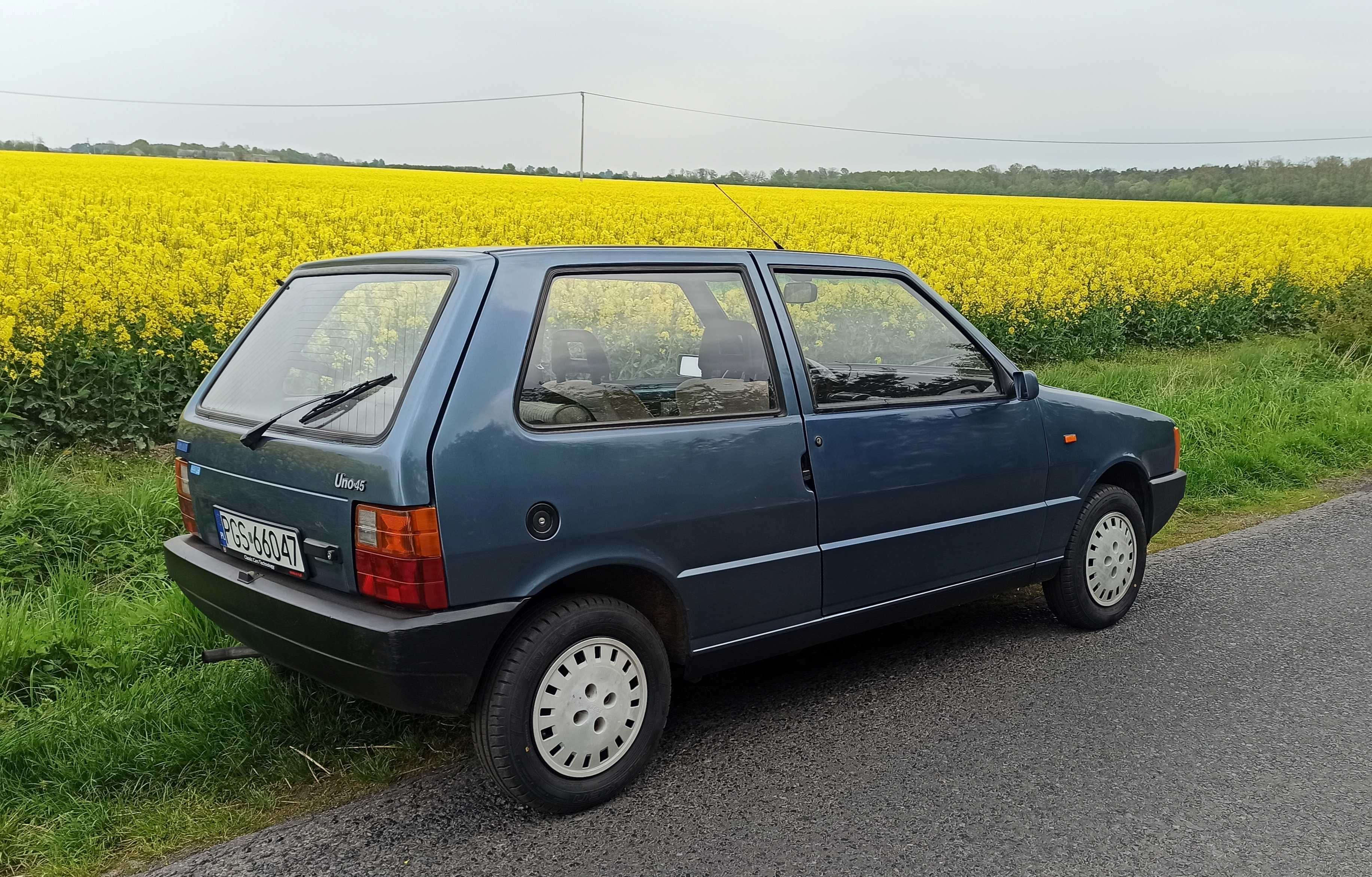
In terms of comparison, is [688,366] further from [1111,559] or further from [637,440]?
[1111,559]

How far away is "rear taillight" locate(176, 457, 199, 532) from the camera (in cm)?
356

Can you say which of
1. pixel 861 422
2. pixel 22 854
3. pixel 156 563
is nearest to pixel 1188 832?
pixel 861 422

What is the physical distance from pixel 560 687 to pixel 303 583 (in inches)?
31.2

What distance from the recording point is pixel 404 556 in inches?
108

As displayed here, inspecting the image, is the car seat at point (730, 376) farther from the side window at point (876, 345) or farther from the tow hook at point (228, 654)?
the tow hook at point (228, 654)

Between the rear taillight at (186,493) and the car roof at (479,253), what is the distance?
0.79m

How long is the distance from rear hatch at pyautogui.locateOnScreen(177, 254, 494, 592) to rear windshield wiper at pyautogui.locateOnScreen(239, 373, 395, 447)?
13mm

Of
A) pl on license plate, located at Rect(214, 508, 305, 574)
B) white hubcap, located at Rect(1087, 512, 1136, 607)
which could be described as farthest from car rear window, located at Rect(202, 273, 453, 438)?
white hubcap, located at Rect(1087, 512, 1136, 607)

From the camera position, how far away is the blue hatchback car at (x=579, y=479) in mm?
2836

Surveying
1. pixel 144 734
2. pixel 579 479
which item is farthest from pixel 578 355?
pixel 144 734

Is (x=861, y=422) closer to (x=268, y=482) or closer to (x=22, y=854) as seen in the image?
(x=268, y=482)

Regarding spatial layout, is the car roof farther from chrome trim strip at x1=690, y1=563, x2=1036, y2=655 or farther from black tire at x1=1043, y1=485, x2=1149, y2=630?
black tire at x1=1043, y1=485, x2=1149, y2=630

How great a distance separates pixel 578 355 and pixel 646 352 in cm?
29

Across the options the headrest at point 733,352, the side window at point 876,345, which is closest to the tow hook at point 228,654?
the headrest at point 733,352
